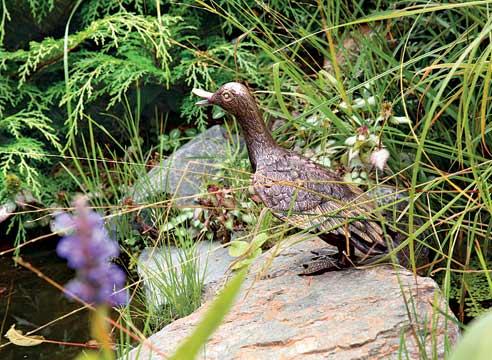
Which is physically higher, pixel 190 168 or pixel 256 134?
pixel 256 134

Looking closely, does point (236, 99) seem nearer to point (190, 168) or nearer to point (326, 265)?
point (326, 265)

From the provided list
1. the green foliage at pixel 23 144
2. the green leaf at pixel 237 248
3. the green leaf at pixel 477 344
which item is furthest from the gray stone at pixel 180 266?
the green leaf at pixel 477 344

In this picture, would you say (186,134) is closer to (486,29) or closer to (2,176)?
(2,176)

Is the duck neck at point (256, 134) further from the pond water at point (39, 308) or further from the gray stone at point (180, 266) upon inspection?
the pond water at point (39, 308)

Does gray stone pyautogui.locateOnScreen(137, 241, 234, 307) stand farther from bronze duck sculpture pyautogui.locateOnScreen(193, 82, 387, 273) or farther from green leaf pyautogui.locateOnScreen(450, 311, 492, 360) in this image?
green leaf pyautogui.locateOnScreen(450, 311, 492, 360)

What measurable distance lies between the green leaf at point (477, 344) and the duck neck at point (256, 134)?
1537 millimetres

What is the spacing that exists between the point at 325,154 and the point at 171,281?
745 mm

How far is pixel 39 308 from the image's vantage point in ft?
9.43

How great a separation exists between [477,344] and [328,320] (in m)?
1.31

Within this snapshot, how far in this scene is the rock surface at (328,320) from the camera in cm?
180

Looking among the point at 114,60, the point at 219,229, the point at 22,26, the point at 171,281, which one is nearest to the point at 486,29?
the point at 171,281

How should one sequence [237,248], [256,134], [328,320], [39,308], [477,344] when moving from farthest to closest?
[39,308]
[237,248]
[256,134]
[328,320]
[477,344]

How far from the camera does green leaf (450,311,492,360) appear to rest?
623 mm

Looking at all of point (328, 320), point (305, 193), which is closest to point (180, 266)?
point (305, 193)
